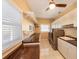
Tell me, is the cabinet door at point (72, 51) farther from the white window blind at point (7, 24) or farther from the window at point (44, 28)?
the window at point (44, 28)

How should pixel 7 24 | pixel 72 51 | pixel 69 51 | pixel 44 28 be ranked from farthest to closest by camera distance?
pixel 44 28, pixel 69 51, pixel 72 51, pixel 7 24

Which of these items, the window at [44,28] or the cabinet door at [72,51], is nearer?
the cabinet door at [72,51]

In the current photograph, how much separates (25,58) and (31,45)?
41 cm

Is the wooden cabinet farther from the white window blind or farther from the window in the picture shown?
the window

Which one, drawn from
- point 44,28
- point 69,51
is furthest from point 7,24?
point 44,28

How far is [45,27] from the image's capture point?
35.3ft

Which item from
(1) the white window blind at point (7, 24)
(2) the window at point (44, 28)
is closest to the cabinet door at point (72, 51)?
(1) the white window blind at point (7, 24)

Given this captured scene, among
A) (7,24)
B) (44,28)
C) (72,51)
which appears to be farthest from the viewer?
(44,28)

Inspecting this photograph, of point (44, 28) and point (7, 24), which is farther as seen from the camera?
point (44, 28)

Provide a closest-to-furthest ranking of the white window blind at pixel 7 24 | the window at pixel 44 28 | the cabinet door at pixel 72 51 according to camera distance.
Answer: the white window blind at pixel 7 24 < the cabinet door at pixel 72 51 < the window at pixel 44 28

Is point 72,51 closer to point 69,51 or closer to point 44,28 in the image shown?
point 69,51

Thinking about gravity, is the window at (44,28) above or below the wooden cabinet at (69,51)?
above

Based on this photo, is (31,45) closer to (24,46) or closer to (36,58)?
(24,46)

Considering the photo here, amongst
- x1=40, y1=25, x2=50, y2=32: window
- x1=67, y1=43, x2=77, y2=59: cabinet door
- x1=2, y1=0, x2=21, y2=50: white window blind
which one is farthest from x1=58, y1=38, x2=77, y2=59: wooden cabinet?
x1=40, y1=25, x2=50, y2=32: window
